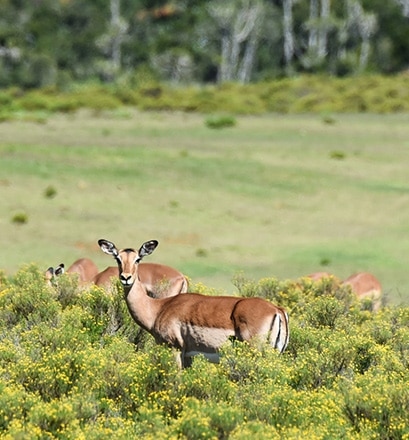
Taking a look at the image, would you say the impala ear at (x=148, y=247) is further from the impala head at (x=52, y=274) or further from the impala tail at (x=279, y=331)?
the impala head at (x=52, y=274)

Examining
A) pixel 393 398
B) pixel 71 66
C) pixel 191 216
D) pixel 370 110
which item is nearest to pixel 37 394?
pixel 393 398

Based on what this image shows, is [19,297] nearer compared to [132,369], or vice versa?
[132,369]

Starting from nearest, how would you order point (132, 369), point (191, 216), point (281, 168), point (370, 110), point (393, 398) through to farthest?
1. point (393, 398)
2. point (132, 369)
3. point (191, 216)
4. point (281, 168)
5. point (370, 110)

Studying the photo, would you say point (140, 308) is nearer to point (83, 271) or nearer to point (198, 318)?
point (198, 318)

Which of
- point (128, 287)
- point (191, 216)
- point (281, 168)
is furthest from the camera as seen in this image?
point (281, 168)

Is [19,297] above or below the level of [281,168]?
above

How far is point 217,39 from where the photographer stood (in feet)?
317

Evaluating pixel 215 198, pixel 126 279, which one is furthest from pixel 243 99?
pixel 126 279

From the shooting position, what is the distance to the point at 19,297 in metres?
15.4

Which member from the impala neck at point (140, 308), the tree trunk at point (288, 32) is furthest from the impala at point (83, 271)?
the tree trunk at point (288, 32)

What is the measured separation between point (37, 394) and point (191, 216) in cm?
1977

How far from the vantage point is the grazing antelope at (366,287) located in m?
18.7

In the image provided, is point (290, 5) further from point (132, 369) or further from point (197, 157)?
point (132, 369)

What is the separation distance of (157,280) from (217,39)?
272 ft
